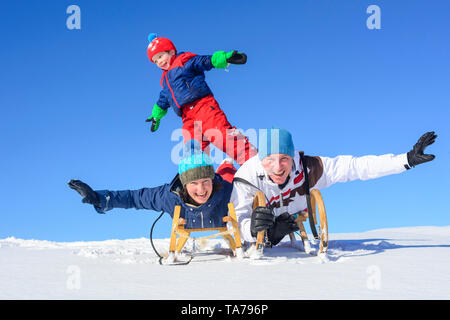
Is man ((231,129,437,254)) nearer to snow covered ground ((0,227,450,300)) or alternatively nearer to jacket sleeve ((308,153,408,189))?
jacket sleeve ((308,153,408,189))

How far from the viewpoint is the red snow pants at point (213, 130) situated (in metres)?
4.50

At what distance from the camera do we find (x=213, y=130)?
4.69 metres

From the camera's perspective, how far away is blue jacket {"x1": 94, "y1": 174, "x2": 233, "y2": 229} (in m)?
3.36

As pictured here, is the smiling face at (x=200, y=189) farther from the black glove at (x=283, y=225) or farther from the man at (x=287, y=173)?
the black glove at (x=283, y=225)

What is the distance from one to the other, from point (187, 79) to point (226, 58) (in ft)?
1.66

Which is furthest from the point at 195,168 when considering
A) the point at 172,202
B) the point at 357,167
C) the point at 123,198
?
the point at 357,167

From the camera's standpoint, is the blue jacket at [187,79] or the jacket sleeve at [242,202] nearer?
the jacket sleeve at [242,202]

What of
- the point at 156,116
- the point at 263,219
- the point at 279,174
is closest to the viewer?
the point at 263,219

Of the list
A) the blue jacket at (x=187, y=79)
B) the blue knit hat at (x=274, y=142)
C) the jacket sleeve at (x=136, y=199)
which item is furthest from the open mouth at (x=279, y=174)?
the blue jacket at (x=187, y=79)

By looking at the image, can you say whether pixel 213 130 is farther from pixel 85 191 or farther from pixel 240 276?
pixel 240 276
